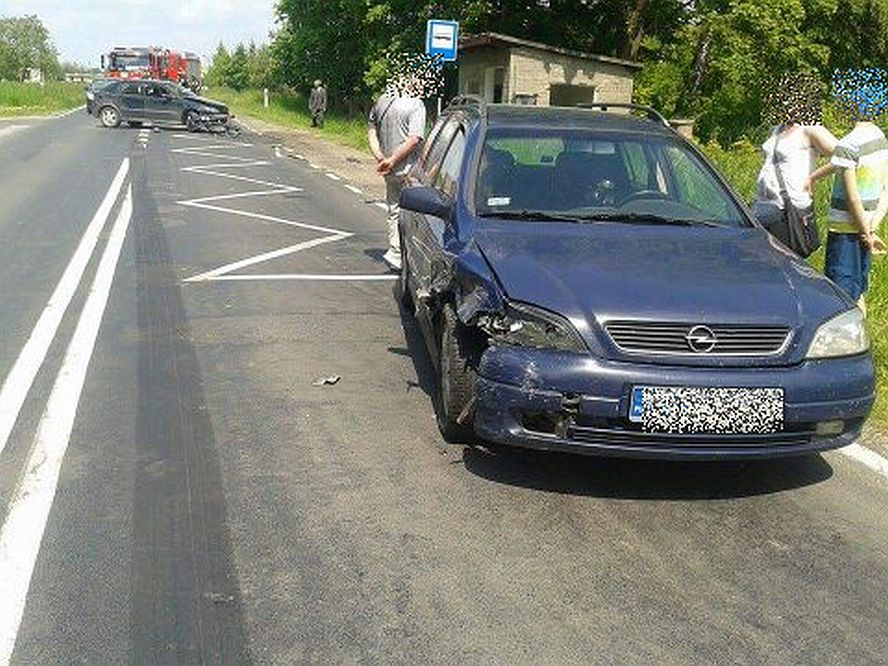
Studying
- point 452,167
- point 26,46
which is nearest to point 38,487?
point 452,167

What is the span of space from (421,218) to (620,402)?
2626 millimetres

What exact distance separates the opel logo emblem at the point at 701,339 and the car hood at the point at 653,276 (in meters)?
0.04

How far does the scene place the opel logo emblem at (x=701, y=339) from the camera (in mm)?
3930

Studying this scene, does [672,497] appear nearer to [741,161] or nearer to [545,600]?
[545,600]

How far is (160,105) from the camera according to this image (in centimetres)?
3177

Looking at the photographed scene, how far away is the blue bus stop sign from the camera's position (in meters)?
16.8

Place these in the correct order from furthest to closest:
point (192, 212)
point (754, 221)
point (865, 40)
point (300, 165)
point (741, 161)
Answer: point (865, 40) → point (300, 165) → point (741, 161) → point (192, 212) → point (754, 221)

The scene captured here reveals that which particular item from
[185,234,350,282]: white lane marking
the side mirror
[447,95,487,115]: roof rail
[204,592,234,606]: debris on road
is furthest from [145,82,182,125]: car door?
[204,592,234,606]: debris on road

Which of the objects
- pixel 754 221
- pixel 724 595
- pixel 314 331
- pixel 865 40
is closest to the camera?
pixel 724 595

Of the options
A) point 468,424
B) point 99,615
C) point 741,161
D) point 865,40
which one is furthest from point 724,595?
point 865,40

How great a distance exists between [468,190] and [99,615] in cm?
299

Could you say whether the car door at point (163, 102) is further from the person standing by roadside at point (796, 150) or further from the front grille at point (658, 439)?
the front grille at point (658, 439)

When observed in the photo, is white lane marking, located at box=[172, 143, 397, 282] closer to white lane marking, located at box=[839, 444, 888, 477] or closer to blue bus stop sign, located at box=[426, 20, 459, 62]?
blue bus stop sign, located at box=[426, 20, 459, 62]

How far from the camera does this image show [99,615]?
3.16 m
